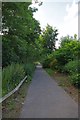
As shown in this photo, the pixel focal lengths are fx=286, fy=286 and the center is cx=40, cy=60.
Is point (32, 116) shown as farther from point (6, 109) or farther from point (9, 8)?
point (9, 8)

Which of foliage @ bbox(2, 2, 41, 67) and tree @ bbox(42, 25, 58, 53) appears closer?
foliage @ bbox(2, 2, 41, 67)

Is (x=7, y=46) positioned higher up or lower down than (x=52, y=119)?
higher up

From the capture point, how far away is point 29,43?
36562 millimetres

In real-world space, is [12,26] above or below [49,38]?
below

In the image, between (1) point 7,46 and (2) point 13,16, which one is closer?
(2) point 13,16

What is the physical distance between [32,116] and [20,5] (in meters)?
12.5

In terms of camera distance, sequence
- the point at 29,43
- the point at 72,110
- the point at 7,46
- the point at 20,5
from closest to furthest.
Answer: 1. the point at 72,110
2. the point at 20,5
3. the point at 7,46
4. the point at 29,43

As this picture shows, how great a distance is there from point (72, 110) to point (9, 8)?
12339 millimetres

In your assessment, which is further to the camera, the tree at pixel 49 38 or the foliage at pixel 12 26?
the tree at pixel 49 38

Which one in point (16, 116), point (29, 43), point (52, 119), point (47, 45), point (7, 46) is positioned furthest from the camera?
point (47, 45)

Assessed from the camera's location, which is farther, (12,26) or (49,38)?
(49,38)

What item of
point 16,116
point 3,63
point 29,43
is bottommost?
point 16,116

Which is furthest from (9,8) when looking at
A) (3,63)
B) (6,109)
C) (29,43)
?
(29,43)

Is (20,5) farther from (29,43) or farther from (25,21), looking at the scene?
(29,43)
